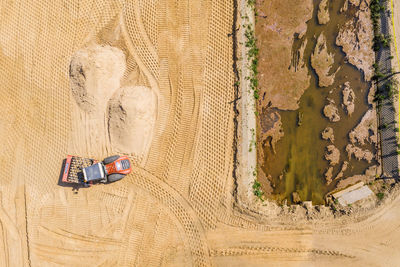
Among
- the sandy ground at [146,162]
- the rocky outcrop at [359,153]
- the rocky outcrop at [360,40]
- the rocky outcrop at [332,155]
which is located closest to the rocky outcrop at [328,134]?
the rocky outcrop at [332,155]

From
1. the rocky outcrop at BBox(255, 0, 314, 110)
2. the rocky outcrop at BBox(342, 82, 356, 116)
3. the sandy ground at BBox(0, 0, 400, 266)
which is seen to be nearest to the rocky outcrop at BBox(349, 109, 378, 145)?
the rocky outcrop at BBox(342, 82, 356, 116)

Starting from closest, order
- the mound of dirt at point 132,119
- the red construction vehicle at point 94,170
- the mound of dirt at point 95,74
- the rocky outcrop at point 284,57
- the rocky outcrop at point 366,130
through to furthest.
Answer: the red construction vehicle at point 94,170 → the mound of dirt at point 132,119 → the mound of dirt at point 95,74 → the rocky outcrop at point 366,130 → the rocky outcrop at point 284,57

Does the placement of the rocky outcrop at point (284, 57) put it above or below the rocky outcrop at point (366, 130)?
above

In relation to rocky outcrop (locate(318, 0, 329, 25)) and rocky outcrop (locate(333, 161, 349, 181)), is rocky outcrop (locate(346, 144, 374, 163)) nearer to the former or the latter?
rocky outcrop (locate(333, 161, 349, 181))

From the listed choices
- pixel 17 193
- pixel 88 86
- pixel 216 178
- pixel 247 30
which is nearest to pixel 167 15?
pixel 247 30

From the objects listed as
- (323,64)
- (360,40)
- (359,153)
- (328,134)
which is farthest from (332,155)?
(360,40)

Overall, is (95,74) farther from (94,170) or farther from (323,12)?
(323,12)

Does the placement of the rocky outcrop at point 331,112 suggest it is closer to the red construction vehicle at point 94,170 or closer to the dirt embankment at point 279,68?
the dirt embankment at point 279,68

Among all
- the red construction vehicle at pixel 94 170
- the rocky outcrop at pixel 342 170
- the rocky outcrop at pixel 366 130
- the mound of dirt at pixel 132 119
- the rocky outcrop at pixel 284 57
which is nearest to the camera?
the red construction vehicle at pixel 94 170
